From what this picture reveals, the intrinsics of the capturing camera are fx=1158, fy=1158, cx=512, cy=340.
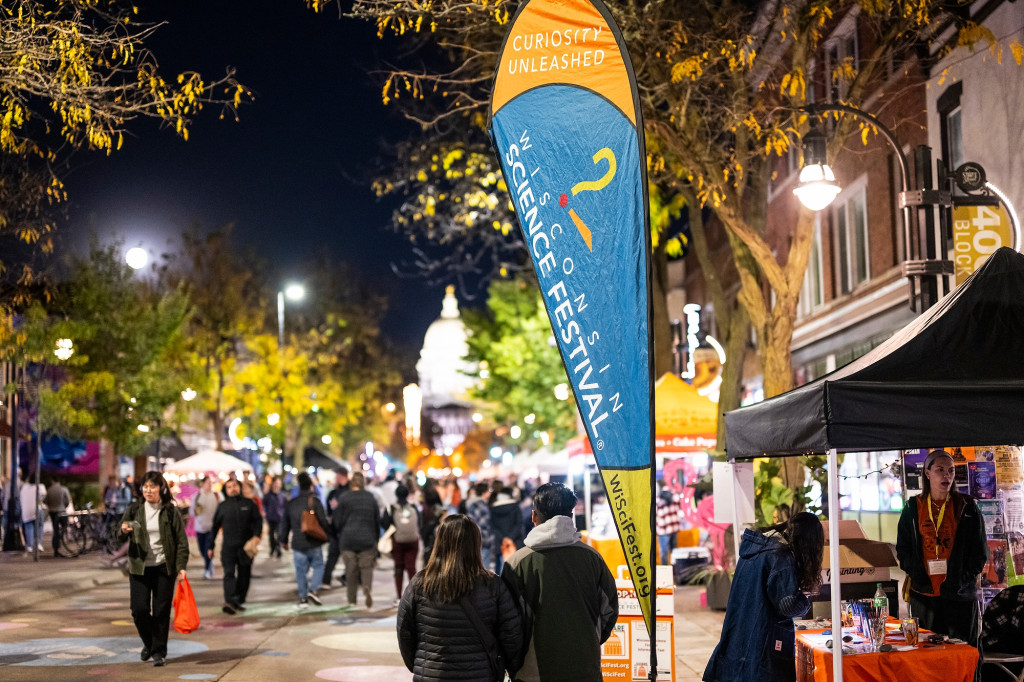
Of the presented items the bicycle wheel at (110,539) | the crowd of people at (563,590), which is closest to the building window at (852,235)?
the bicycle wheel at (110,539)

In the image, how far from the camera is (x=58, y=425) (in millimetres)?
34125

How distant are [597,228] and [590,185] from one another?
0.86 feet

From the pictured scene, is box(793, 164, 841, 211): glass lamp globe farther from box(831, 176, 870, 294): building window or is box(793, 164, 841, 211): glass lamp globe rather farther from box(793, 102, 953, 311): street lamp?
box(831, 176, 870, 294): building window

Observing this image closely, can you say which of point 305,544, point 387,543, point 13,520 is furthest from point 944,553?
point 13,520

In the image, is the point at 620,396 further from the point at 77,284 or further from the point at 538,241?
the point at 77,284

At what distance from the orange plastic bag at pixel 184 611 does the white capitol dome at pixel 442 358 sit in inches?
5510

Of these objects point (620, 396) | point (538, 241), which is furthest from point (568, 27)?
point (620, 396)

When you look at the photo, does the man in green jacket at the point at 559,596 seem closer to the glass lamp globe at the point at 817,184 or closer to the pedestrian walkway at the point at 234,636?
the pedestrian walkway at the point at 234,636

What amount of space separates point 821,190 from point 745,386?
24.6 m

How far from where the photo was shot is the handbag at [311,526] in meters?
17.5

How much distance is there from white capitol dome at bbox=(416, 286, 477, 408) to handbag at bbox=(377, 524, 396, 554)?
13449 cm

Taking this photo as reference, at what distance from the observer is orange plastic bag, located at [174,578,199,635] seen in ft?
40.3

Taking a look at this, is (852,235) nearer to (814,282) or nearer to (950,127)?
(814,282)

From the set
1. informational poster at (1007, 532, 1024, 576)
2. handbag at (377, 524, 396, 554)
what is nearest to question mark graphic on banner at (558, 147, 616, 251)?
informational poster at (1007, 532, 1024, 576)
